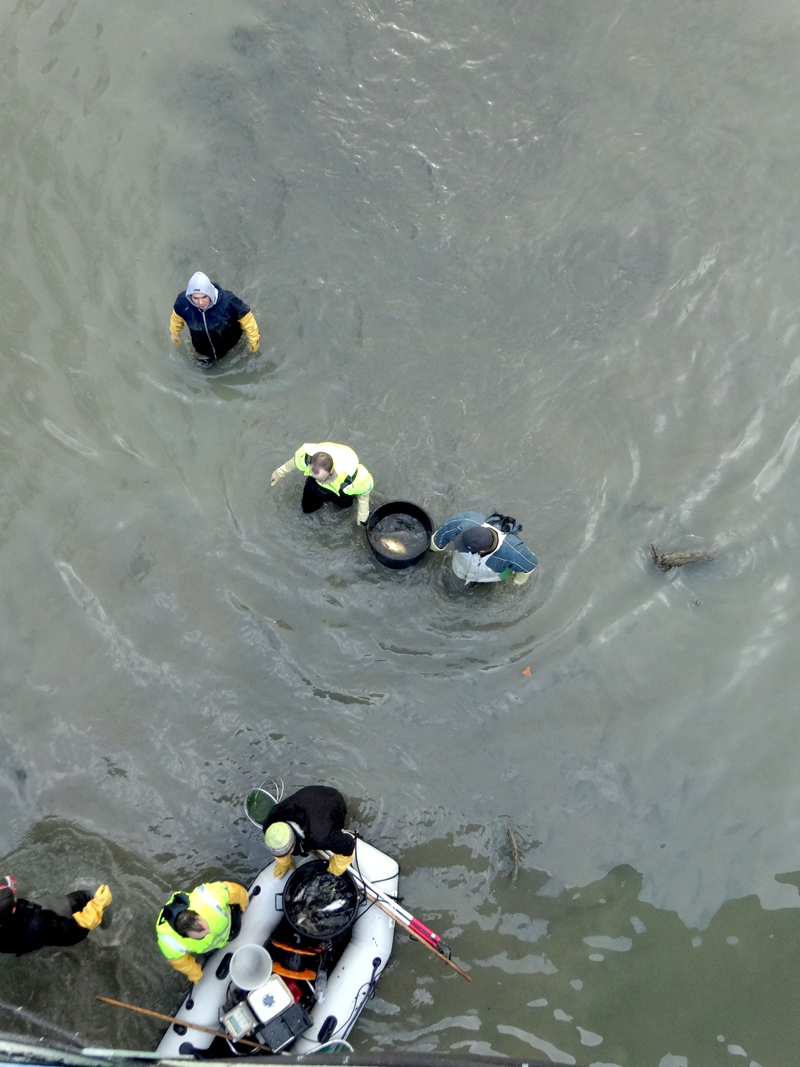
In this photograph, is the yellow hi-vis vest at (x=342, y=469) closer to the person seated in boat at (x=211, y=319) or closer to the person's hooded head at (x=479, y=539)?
the person's hooded head at (x=479, y=539)

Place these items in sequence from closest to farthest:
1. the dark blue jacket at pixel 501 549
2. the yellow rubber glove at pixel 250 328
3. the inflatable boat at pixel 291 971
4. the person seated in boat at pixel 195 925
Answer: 1. the person seated in boat at pixel 195 925
2. the inflatable boat at pixel 291 971
3. the dark blue jacket at pixel 501 549
4. the yellow rubber glove at pixel 250 328

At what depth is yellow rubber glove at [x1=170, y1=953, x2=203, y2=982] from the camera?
4879mm

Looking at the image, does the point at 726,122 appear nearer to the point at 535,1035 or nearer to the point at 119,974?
the point at 535,1035

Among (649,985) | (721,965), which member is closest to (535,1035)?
(649,985)

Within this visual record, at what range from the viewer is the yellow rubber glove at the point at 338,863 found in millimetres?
4965

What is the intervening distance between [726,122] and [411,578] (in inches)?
235

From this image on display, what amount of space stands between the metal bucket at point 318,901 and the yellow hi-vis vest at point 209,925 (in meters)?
0.44

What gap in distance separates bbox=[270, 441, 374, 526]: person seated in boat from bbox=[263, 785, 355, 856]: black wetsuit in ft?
7.35

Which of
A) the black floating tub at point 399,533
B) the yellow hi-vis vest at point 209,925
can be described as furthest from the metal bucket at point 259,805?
the black floating tub at point 399,533

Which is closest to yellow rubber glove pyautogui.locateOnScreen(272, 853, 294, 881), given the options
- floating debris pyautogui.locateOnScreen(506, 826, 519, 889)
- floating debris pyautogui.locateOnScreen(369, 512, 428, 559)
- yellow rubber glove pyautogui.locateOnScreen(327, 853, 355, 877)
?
yellow rubber glove pyautogui.locateOnScreen(327, 853, 355, 877)

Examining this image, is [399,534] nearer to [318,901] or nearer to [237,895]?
[318,901]

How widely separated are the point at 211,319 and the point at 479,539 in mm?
3085

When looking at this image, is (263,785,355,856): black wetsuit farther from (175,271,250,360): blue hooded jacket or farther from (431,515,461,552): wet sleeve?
(175,271,250,360): blue hooded jacket

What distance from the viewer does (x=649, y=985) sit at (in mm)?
5348
